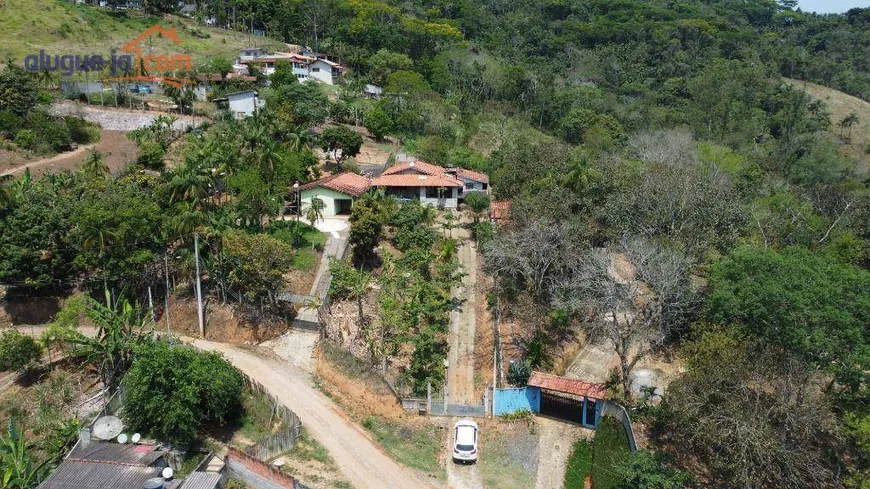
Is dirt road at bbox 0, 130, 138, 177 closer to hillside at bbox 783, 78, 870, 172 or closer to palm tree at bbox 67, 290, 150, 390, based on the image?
palm tree at bbox 67, 290, 150, 390

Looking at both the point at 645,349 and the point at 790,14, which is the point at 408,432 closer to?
the point at 645,349

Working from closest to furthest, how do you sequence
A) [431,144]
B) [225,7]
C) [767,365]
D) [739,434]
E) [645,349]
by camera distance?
1. [739,434]
2. [767,365]
3. [645,349]
4. [431,144]
5. [225,7]

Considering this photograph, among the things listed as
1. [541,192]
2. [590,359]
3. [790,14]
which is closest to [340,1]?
[541,192]

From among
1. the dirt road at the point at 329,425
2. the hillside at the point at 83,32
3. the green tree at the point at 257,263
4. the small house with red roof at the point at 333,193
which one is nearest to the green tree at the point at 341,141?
the small house with red roof at the point at 333,193

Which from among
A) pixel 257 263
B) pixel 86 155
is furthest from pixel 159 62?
pixel 257 263

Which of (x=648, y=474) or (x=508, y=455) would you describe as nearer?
(x=648, y=474)

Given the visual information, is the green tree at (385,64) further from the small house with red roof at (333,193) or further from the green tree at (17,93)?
the green tree at (17,93)

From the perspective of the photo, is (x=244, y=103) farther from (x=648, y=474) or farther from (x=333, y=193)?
(x=648, y=474)
